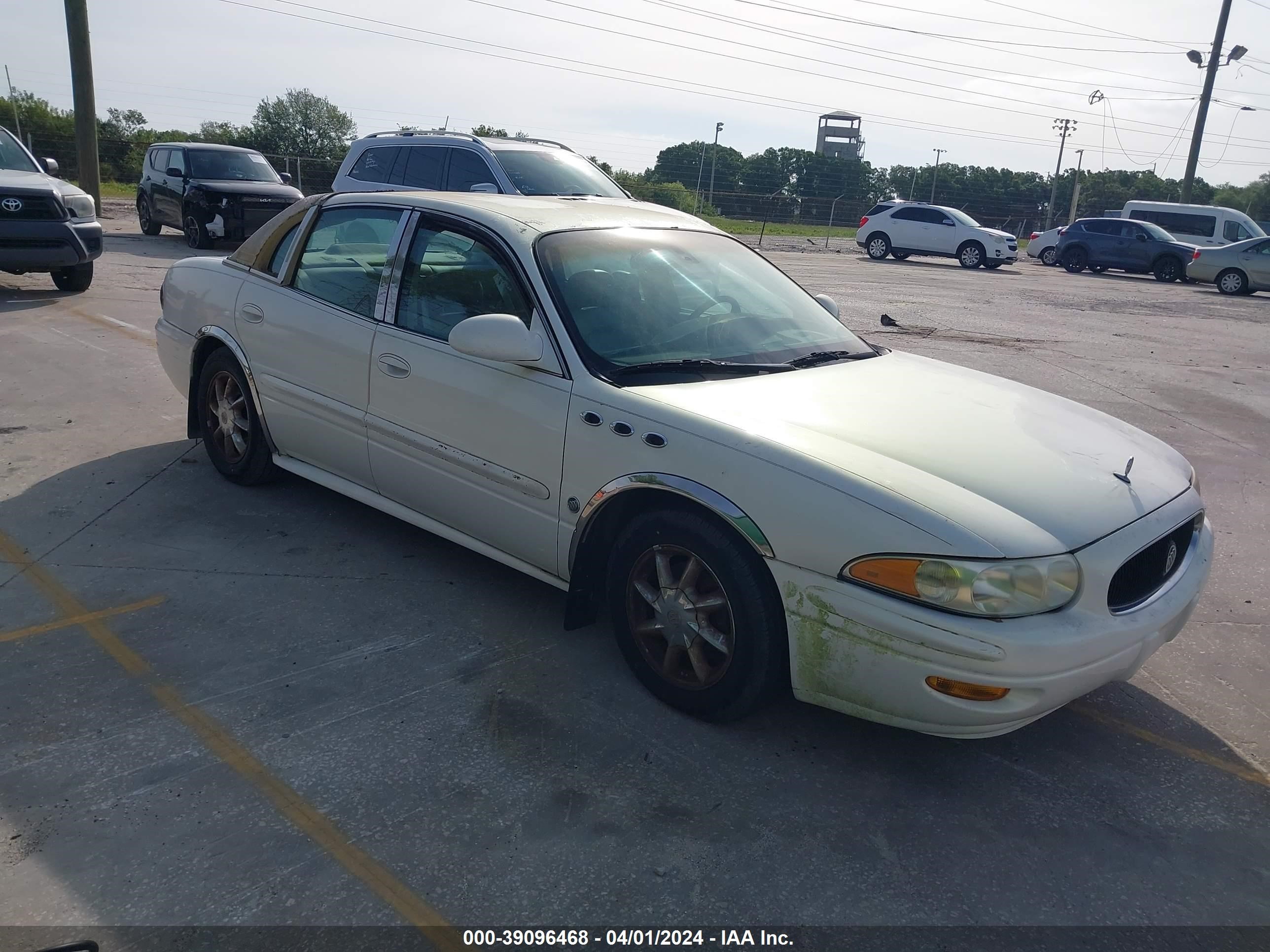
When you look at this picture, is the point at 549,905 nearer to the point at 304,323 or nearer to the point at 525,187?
the point at 304,323

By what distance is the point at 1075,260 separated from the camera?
28734mm

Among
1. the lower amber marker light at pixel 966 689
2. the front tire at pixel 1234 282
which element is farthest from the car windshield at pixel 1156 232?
the lower amber marker light at pixel 966 689

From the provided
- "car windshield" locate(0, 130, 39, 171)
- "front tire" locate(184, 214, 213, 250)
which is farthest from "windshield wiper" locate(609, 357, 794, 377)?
"front tire" locate(184, 214, 213, 250)

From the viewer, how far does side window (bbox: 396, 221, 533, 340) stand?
→ 3932mm

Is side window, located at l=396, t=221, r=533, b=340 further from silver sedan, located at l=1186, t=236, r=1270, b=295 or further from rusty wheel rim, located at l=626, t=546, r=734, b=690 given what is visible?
silver sedan, located at l=1186, t=236, r=1270, b=295

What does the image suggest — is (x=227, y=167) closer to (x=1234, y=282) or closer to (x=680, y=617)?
(x=680, y=617)

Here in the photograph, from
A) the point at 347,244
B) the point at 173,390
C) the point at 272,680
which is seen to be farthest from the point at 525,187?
the point at 272,680

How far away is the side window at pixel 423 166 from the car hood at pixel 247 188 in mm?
4993

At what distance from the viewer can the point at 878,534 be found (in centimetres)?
286

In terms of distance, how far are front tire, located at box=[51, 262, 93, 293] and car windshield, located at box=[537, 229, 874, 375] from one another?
9.44 metres

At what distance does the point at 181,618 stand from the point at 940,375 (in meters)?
3.24

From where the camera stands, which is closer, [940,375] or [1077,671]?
[1077,671]

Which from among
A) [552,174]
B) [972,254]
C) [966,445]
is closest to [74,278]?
[552,174]

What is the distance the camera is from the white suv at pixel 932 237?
89.7ft
